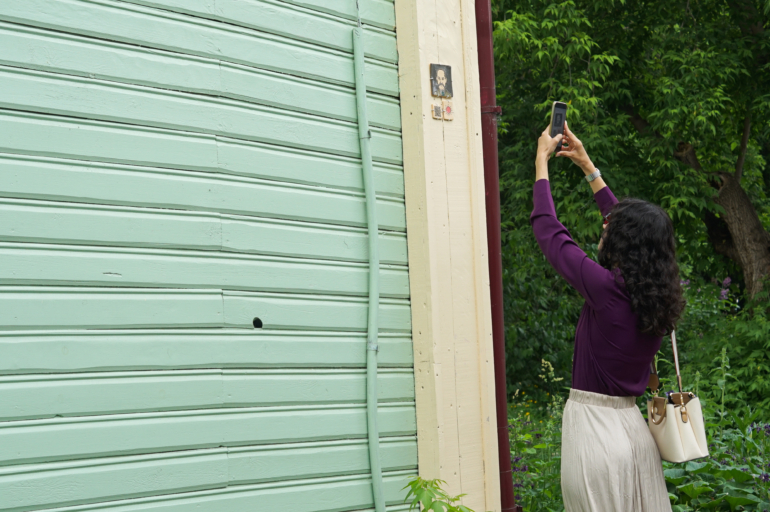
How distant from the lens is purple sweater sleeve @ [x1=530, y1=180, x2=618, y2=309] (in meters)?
2.85

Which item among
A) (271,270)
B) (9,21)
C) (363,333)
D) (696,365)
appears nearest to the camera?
(9,21)

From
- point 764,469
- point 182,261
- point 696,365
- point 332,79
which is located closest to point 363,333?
point 182,261

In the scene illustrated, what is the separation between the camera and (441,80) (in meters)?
3.66

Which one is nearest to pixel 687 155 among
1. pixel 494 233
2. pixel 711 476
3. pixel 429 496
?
pixel 711 476

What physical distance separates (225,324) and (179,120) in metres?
0.81

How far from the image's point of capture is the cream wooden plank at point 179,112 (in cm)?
255

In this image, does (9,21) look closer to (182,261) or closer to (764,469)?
(182,261)

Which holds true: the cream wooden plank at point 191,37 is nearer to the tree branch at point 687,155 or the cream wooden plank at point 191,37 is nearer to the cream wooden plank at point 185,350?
the cream wooden plank at point 185,350

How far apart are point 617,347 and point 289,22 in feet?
6.39

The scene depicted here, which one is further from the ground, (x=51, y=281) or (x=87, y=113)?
(x=87, y=113)

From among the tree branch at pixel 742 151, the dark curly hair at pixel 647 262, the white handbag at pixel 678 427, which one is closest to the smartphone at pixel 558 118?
the dark curly hair at pixel 647 262

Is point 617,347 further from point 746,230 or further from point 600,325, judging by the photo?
point 746,230

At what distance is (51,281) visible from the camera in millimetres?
2535

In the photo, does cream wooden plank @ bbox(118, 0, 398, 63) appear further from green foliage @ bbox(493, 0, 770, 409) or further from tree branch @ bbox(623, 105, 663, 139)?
tree branch @ bbox(623, 105, 663, 139)
